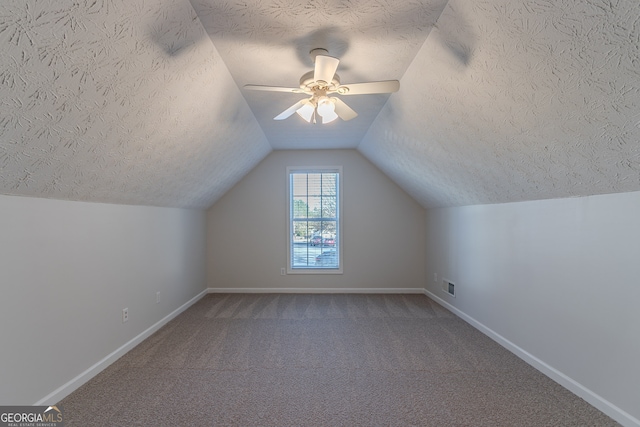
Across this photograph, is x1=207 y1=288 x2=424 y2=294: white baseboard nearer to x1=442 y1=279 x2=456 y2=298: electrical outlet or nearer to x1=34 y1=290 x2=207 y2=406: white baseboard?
x1=442 y1=279 x2=456 y2=298: electrical outlet

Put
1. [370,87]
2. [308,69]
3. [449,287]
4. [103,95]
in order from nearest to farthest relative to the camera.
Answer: [103,95] < [370,87] < [308,69] < [449,287]

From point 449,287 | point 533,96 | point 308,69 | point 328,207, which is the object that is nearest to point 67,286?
point 308,69

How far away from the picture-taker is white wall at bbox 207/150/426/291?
5137mm

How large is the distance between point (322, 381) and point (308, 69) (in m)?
2.30

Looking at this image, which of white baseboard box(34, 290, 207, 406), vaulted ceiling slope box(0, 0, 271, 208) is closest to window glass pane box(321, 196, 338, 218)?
vaulted ceiling slope box(0, 0, 271, 208)

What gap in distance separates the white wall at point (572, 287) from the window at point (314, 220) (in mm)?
2304

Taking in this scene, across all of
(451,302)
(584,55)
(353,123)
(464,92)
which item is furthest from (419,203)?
(584,55)

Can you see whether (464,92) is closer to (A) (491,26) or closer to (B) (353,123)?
(A) (491,26)

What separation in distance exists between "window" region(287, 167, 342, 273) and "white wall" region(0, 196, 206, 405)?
223 cm

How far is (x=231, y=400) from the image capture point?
2139 mm

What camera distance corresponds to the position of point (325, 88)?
2.16m

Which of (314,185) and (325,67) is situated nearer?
(325,67)

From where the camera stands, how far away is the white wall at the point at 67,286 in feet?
5.92

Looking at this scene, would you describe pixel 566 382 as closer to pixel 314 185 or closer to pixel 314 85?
pixel 314 85
